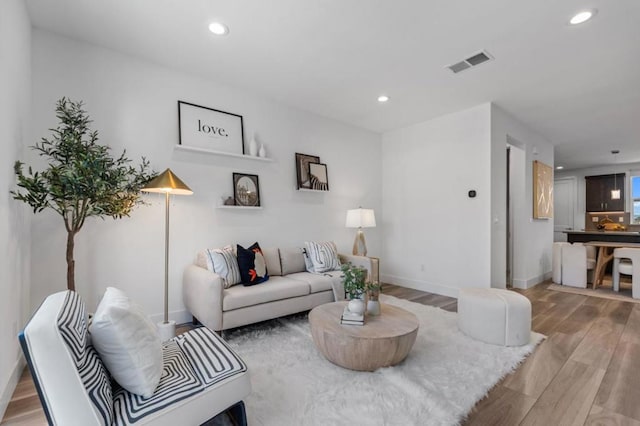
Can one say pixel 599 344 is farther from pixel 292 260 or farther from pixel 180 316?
pixel 180 316

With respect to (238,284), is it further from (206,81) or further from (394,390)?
(206,81)

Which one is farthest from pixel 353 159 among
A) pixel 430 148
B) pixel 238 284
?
pixel 238 284

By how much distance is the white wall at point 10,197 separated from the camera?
1.82 meters

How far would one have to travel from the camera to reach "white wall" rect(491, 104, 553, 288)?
4250 mm

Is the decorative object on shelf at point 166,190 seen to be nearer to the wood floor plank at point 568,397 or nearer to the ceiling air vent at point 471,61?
the wood floor plank at point 568,397

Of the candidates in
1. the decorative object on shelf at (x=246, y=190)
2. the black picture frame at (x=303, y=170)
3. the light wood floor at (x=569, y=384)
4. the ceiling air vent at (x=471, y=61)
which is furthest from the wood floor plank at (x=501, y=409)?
the black picture frame at (x=303, y=170)

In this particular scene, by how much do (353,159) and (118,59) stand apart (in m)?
3.47

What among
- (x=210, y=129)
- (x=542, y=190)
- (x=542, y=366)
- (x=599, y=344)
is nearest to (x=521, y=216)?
(x=542, y=190)

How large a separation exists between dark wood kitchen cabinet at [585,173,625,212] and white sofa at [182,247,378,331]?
8807 millimetres

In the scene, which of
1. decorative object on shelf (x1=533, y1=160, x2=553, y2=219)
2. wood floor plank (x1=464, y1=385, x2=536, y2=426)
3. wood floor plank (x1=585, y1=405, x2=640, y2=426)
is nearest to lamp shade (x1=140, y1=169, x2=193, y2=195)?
wood floor plank (x1=464, y1=385, x2=536, y2=426)

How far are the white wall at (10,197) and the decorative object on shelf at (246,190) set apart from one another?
1911 mm

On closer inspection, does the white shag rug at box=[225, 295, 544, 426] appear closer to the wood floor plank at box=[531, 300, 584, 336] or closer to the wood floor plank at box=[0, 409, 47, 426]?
the wood floor plank at box=[531, 300, 584, 336]

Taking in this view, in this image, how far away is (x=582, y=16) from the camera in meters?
2.39

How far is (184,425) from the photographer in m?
1.35
